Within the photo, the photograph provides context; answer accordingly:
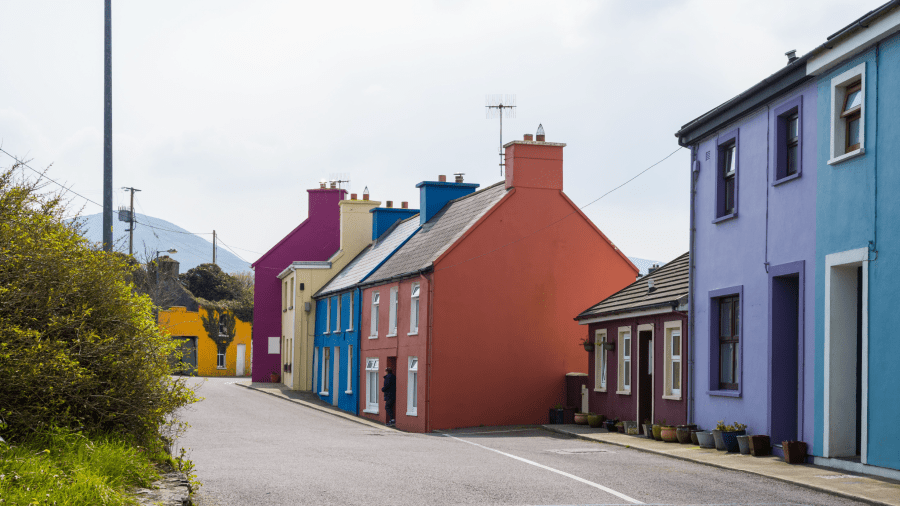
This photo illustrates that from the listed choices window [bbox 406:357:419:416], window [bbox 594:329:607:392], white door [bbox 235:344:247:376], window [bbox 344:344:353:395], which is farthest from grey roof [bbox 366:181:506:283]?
white door [bbox 235:344:247:376]

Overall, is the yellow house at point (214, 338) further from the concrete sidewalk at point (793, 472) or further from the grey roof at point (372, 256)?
the concrete sidewalk at point (793, 472)

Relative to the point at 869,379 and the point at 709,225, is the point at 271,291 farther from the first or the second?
the point at 869,379

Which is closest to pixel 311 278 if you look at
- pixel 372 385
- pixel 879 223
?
pixel 372 385

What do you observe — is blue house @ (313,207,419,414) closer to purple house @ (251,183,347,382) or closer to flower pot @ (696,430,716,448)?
purple house @ (251,183,347,382)

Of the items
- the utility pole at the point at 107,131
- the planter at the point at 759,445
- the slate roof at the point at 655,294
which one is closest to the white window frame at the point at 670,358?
the slate roof at the point at 655,294

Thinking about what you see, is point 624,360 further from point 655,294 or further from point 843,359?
point 843,359

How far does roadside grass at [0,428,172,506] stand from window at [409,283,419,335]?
→ 18.4m

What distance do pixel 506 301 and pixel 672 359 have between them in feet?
26.2

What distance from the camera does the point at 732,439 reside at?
16.5 meters

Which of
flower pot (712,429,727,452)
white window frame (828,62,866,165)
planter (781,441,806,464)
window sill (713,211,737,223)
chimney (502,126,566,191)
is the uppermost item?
chimney (502,126,566,191)

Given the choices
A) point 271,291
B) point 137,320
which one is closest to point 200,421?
point 137,320

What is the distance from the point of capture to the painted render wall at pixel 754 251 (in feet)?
49.3

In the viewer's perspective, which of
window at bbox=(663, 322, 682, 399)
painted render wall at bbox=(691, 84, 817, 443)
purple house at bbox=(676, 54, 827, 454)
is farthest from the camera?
window at bbox=(663, 322, 682, 399)

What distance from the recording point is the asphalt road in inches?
404
